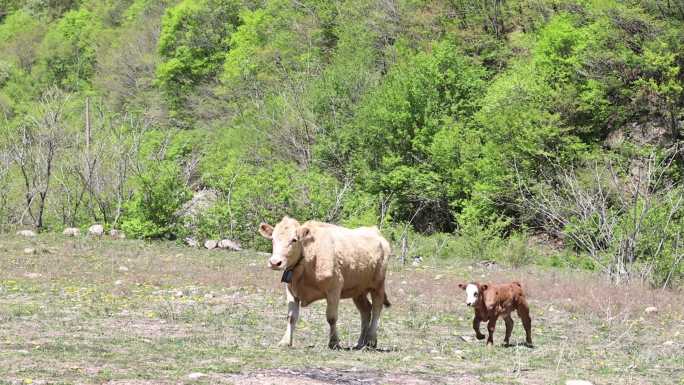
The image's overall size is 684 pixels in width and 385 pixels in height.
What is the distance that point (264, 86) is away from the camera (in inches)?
2761

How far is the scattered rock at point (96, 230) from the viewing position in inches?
1266

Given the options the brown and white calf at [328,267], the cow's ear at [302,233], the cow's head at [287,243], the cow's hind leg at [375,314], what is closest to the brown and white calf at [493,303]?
the cow's hind leg at [375,314]

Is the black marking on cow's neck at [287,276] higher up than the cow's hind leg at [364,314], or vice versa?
Answer: the black marking on cow's neck at [287,276]

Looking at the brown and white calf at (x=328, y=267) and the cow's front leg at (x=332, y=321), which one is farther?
the cow's front leg at (x=332, y=321)

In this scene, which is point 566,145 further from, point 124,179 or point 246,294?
point 246,294

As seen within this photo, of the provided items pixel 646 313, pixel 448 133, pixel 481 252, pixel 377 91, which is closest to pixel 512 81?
pixel 448 133

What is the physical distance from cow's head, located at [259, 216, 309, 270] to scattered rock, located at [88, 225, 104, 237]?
20.9m

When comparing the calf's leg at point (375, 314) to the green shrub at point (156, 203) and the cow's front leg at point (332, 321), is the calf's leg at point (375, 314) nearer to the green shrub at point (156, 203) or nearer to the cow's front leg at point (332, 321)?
the cow's front leg at point (332, 321)

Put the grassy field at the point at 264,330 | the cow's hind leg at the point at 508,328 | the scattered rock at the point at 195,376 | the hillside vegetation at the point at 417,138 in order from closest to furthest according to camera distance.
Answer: the scattered rock at the point at 195,376
the grassy field at the point at 264,330
the cow's hind leg at the point at 508,328
the hillside vegetation at the point at 417,138

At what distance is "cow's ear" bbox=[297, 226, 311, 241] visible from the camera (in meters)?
12.5

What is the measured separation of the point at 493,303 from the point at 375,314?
1.73 m

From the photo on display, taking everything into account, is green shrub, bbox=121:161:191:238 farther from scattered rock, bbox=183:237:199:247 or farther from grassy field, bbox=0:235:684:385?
grassy field, bbox=0:235:684:385

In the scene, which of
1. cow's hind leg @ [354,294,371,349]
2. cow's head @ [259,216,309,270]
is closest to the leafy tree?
cow's hind leg @ [354,294,371,349]

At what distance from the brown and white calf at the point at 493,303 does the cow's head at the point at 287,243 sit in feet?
8.40
